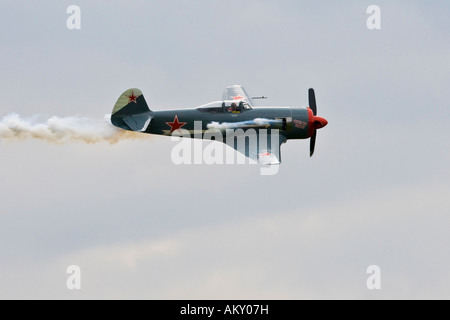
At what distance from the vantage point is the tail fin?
41400 mm

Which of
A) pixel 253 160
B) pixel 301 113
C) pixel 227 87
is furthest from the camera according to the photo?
pixel 227 87

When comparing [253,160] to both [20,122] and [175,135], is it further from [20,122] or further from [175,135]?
[20,122]

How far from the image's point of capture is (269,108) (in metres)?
42.8

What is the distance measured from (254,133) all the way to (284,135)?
1.48 metres

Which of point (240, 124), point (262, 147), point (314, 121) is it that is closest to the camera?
point (262, 147)

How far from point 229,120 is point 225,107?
0.60 meters

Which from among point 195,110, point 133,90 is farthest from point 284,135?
point 133,90

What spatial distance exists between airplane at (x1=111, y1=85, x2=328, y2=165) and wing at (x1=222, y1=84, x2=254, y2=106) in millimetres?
3005

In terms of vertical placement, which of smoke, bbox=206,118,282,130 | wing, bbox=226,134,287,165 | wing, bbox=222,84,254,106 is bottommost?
wing, bbox=226,134,287,165

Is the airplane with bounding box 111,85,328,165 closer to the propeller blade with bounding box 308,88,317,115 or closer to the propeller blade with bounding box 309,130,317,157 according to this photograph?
the propeller blade with bounding box 309,130,317,157

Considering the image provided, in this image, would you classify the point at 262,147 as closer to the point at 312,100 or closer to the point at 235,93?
the point at 312,100

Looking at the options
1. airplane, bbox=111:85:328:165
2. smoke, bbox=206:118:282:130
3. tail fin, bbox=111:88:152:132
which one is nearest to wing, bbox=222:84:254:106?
airplane, bbox=111:85:328:165

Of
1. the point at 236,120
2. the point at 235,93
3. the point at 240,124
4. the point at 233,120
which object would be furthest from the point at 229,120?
the point at 235,93

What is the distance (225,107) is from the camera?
139 ft
